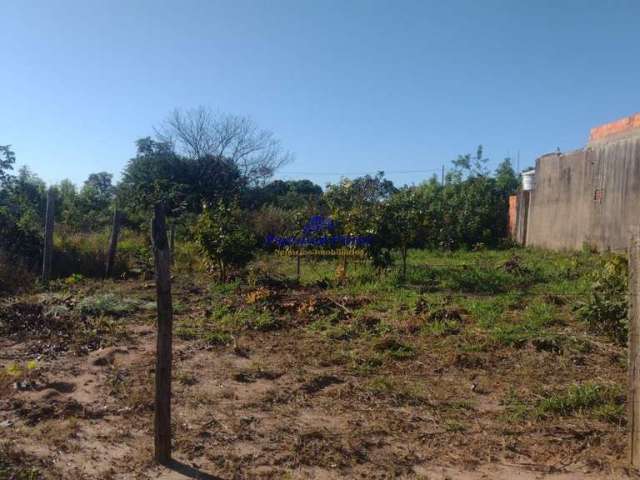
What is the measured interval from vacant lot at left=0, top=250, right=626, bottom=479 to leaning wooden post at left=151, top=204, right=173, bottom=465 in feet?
0.46

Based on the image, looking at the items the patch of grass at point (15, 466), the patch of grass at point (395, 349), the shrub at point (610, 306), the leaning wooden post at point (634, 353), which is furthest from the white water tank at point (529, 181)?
the patch of grass at point (15, 466)

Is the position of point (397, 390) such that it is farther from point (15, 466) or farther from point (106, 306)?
point (106, 306)

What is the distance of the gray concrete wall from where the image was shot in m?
11.3

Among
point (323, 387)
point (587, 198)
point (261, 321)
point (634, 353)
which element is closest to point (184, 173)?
point (587, 198)

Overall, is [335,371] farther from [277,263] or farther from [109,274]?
[277,263]

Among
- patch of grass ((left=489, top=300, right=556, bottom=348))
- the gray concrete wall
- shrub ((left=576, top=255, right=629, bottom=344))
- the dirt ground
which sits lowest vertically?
the dirt ground

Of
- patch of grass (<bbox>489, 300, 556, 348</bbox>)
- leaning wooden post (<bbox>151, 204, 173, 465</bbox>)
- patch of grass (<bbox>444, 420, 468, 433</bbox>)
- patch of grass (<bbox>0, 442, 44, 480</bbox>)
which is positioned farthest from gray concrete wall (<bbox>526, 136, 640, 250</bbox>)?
patch of grass (<bbox>0, 442, 44, 480</bbox>)

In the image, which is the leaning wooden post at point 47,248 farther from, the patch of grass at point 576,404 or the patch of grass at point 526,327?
the patch of grass at point 576,404

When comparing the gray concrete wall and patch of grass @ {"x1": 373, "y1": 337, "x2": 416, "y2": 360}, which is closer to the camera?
patch of grass @ {"x1": 373, "y1": 337, "x2": 416, "y2": 360}

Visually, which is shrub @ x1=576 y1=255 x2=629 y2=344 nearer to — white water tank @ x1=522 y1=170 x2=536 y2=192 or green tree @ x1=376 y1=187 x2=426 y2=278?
green tree @ x1=376 y1=187 x2=426 y2=278

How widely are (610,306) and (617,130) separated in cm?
883

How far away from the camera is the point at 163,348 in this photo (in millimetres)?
3115

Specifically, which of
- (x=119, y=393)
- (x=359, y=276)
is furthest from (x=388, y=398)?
(x=359, y=276)

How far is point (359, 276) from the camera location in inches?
384
